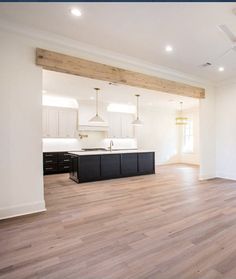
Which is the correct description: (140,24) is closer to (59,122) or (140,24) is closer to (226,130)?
(226,130)

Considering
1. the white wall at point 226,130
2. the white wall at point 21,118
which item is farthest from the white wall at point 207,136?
the white wall at point 21,118

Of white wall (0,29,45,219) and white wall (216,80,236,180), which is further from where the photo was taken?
white wall (216,80,236,180)

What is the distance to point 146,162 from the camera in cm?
674

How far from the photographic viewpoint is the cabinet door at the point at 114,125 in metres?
8.36

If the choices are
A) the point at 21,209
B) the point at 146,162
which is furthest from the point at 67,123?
the point at 21,209

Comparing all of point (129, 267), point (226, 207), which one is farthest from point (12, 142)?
point (226, 207)

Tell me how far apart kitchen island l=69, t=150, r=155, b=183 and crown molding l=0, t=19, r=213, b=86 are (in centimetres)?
284

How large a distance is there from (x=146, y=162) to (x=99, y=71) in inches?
159

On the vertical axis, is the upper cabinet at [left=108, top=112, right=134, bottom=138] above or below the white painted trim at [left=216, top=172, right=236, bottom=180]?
above

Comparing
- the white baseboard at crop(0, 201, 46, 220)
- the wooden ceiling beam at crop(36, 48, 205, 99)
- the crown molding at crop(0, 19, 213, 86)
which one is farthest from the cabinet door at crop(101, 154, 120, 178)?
the crown molding at crop(0, 19, 213, 86)

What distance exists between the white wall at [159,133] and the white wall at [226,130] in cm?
387

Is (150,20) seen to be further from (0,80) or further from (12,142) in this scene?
(12,142)

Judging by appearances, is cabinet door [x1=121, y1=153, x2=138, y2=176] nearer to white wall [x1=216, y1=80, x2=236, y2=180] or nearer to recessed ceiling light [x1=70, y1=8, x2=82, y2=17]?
white wall [x1=216, y1=80, x2=236, y2=180]

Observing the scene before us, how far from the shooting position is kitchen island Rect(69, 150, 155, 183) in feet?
17.9
